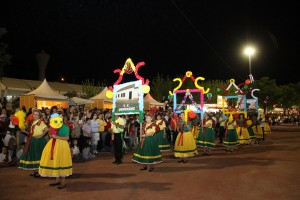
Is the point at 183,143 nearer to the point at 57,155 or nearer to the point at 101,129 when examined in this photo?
the point at 101,129

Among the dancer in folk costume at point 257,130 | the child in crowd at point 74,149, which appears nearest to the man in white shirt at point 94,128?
the child in crowd at point 74,149

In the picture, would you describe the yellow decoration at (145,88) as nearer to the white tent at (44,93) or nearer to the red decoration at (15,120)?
the red decoration at (15,120)

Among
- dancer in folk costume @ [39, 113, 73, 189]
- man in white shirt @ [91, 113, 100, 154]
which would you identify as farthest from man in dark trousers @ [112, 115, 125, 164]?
dancer in folk costume @ [39, 113, 73, 189]

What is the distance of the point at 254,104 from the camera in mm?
24781

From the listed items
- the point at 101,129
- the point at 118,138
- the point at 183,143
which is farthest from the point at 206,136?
the point at 118,138

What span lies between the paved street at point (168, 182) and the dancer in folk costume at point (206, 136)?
2.94 meters

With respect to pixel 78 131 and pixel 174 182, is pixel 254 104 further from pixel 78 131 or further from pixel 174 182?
pixel 174 182

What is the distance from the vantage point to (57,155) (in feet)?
25.9

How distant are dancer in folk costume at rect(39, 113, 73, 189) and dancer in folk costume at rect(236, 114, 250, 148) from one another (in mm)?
12140

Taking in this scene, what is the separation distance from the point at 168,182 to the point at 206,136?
7.03 meters

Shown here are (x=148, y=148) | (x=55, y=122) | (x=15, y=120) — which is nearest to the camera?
(x=55, y=122)

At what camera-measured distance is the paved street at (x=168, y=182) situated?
7.34 meters

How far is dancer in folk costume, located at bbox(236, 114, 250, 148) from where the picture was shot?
718 inches

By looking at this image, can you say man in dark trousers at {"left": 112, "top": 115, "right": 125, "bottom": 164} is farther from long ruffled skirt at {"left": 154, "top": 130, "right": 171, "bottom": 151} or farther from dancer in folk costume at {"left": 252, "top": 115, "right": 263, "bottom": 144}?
dancer in folk costume at {"left": 252, "top": 115, "right": 263, "bottom": 144}
